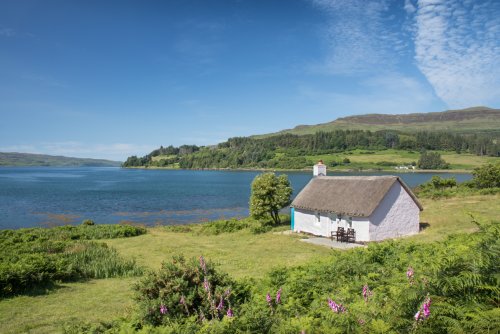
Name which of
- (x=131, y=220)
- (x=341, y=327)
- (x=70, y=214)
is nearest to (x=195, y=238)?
(x=131, y=220)

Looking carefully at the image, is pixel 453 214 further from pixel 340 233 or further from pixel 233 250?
pixel 233 250

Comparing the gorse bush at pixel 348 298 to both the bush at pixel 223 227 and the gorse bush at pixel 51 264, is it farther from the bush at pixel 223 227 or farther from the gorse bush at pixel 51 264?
the bush at pixel 223 227

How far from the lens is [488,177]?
53.6m

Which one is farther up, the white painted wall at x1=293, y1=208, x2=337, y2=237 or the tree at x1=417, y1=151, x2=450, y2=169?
the tree at x1=417, y1=151, x2=450, y2=169

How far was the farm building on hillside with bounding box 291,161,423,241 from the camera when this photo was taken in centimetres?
2847

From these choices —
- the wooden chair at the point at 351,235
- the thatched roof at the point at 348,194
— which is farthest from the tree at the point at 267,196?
the wooden chair at the point at 351,235

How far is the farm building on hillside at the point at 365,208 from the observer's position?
28.5 m

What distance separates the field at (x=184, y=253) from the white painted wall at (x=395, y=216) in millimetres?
1580

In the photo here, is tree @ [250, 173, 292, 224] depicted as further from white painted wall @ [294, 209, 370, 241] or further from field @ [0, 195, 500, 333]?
white painted wall @ [294, 209, 370, 241]

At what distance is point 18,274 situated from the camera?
16.5m

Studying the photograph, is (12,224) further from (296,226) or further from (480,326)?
(480,326)

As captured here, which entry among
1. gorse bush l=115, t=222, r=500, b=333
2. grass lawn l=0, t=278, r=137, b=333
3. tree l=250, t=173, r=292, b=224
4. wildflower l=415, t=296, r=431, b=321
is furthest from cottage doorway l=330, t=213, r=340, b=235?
wildflower l=415, t=296, r=431, b=321

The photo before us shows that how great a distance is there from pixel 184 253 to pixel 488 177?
160ft

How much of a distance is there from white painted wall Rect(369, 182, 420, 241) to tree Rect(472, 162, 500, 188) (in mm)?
30851
